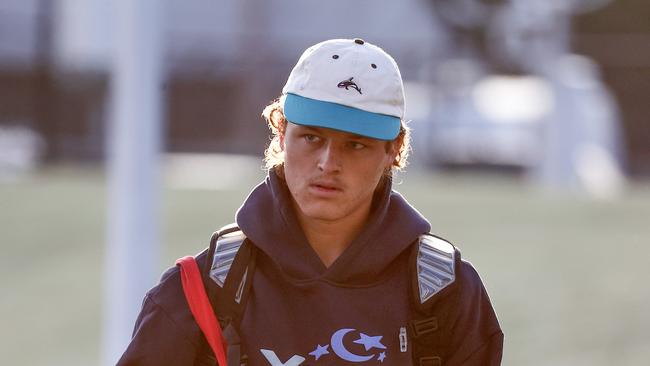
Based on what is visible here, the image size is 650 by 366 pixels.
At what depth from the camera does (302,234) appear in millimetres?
3139

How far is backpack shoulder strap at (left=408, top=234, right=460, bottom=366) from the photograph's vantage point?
121 inches

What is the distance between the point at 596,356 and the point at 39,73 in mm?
12954

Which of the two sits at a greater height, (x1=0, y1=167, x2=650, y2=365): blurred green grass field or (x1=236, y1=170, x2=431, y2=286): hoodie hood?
(x1=236, y1=170, x2=431, y2=286): hoodie hood

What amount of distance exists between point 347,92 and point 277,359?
2.09ft

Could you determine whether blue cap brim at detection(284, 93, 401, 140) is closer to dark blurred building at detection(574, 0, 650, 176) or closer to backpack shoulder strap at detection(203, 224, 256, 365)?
backpack shoulder strap at detection(203, 224, 256, 365)

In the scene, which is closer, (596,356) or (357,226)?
(357,226)

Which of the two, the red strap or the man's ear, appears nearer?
the red strap

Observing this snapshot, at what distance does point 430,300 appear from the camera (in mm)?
3062

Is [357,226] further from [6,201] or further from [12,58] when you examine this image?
[12,58]

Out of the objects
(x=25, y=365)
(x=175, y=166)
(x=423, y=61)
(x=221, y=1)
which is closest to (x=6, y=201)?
(x=25, y=365)

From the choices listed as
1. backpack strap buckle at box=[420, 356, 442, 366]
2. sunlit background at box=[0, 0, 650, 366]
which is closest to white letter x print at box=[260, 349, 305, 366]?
backpack strap buckle at box=[420, 356, 442, 366]

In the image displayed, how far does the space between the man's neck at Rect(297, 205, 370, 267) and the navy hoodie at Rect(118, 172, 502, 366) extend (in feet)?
0.12

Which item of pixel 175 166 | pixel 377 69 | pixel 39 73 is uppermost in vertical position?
pixel 377 69

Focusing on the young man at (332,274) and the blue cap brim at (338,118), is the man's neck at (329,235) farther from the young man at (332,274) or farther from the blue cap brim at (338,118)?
the blue cap brim at (338,118)
